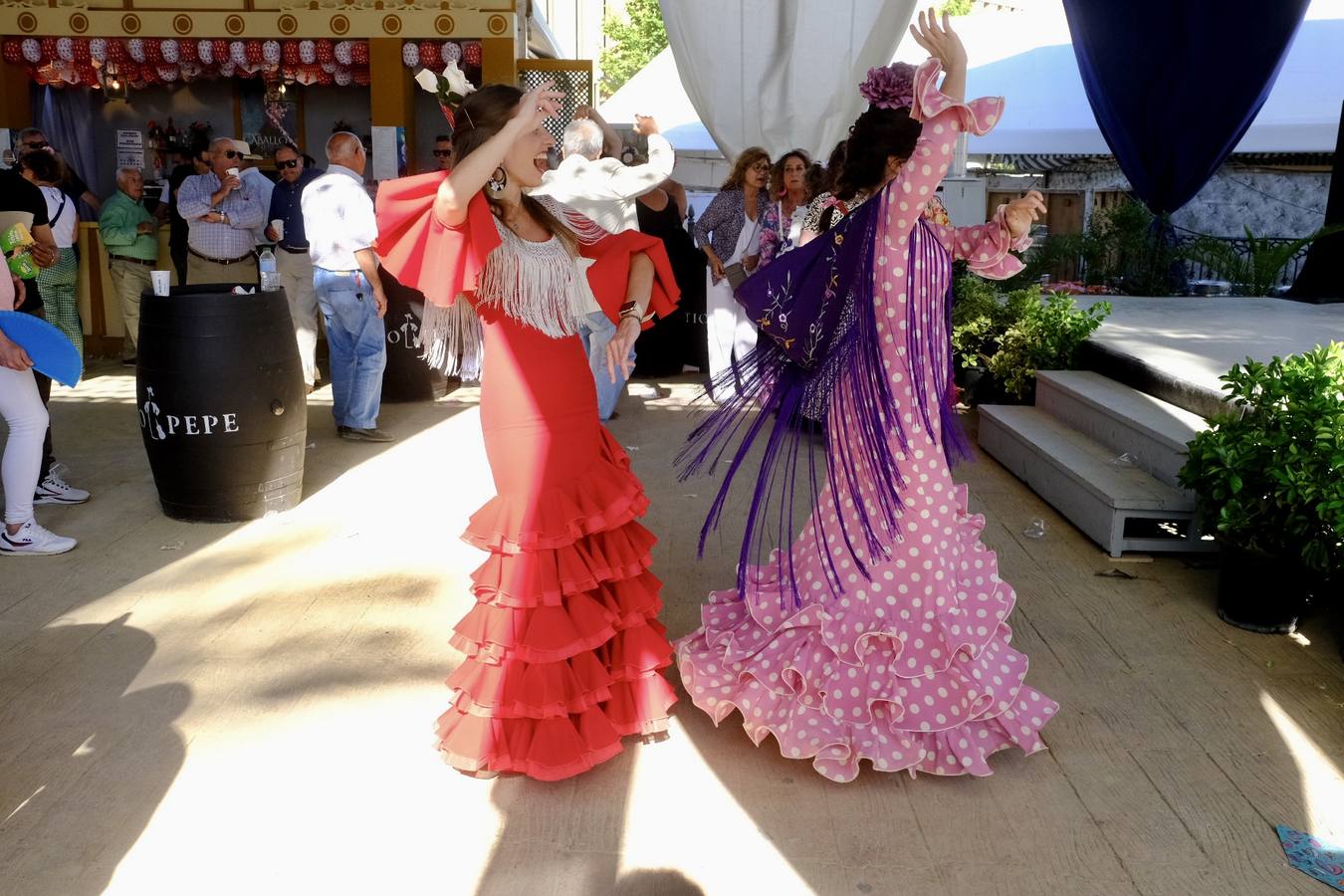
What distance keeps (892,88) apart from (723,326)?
189 inches

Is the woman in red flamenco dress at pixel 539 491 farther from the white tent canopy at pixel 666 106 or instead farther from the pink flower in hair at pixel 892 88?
the white tent canopy at pixel 666 106

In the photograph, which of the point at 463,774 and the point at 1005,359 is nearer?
the point at 463,774

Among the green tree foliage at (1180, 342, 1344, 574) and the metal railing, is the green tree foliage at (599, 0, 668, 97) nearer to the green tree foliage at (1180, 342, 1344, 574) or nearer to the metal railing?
the metal railing

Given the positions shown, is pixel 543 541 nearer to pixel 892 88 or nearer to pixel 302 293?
pixel 892 88

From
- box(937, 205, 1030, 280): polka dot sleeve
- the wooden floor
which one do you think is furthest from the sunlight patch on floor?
box(937, 205, 1030, 280): polka dot sleeve

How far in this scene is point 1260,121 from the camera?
40.4ft

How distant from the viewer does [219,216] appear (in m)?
8.39

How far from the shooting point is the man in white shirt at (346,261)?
21.4ft

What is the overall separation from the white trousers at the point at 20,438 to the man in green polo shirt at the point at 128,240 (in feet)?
16.2

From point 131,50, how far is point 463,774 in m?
10.3

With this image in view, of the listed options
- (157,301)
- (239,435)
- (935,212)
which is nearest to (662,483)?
(239,435)

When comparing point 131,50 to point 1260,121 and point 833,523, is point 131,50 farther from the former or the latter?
point 1260,121

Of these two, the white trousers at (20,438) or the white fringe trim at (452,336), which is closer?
the white fringe trim at (452,336)

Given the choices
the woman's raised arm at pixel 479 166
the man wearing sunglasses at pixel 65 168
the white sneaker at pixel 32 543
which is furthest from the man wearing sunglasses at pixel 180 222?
the woman's raised arm at pixel 479 166
